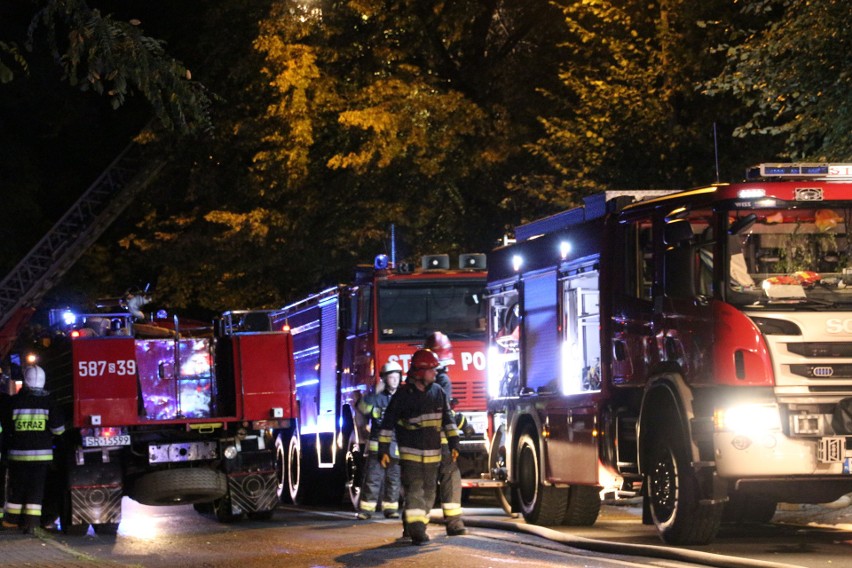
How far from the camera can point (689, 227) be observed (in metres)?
12.3

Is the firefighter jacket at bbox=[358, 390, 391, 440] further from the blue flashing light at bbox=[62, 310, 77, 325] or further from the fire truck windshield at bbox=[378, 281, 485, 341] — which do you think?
the blue flashing light at bbox=[62, 310, 77, 325]

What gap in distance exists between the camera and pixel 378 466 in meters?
17.2

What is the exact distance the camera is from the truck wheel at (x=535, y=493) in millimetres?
15570

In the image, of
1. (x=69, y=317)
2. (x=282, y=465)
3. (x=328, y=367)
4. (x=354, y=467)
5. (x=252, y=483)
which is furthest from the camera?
(x=282, y=465)

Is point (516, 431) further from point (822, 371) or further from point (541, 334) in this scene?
point (822, 371)

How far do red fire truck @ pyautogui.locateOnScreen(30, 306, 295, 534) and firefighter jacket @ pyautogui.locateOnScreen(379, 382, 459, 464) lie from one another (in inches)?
150

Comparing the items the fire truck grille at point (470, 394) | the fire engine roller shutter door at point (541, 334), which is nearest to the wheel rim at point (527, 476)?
the fire engine roller shutter door at point (541, 334)

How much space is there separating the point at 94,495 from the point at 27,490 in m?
0.72

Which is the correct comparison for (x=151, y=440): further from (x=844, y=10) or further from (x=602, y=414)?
(x=844, y=10)

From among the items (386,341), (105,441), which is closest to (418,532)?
(105,441)

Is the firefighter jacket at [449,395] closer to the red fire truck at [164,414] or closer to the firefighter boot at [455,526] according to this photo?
the firefighter boot at [455,526]

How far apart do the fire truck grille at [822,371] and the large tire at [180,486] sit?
24.7 feet

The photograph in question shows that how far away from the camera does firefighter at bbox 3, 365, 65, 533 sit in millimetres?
16859

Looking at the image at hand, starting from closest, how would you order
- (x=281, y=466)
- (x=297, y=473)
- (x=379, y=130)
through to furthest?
1. (x=297, y=473)
2. (x=281, y=466)
3. (x=379, y=130)
